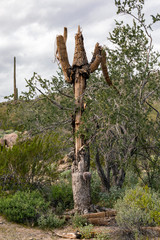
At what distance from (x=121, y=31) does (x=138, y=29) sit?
1.73 ft

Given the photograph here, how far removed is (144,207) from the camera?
20.3 ft

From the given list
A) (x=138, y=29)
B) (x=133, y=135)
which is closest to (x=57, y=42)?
(x=138, y=29)

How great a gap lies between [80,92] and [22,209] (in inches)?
151

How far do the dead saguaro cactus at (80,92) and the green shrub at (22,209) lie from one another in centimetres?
113

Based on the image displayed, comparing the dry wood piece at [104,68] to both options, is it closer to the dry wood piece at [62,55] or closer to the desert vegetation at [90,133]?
the desert vegetation at [90,133]

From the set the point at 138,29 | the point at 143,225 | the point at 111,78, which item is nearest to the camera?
the point at 143,225

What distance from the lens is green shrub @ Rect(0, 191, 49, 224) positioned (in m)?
7.27

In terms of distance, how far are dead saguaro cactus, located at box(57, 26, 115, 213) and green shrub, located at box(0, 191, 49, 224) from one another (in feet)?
3.72

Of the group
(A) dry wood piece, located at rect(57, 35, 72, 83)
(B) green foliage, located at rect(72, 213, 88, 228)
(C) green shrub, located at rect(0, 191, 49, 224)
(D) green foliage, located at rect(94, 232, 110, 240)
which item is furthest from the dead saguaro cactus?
(D) green foliage, located at rect(94, 232, 110, 240)

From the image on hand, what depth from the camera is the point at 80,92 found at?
26.8ft

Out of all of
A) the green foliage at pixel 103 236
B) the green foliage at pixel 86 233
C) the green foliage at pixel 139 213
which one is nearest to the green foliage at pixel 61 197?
the green foliage at pixel 86 233

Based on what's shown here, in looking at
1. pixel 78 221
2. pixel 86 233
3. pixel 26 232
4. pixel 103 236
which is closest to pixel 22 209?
pixel 26 232

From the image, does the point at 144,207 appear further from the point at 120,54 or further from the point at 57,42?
the point at 57,42

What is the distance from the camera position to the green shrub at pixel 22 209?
7266mm
